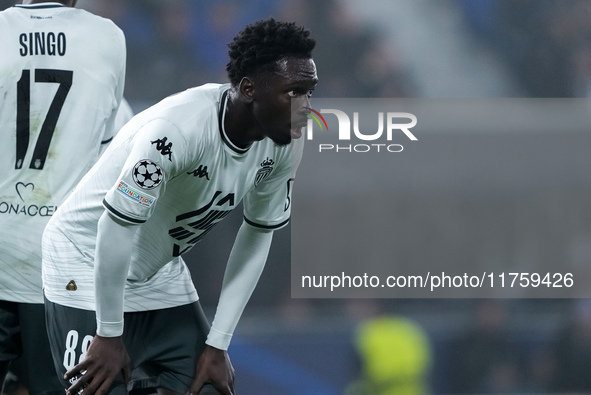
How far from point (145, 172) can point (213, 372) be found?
60 centimetres

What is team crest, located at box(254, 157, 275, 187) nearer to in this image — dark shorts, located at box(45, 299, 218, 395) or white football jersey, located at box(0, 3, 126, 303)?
dark shorts, located at box(45, 299, 218, 395)

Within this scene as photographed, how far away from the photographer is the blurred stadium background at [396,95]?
3.42 meters

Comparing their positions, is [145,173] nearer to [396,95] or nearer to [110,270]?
[110,270]

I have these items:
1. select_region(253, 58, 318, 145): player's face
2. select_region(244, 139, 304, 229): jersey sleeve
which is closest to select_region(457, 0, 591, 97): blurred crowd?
select_region(244, 139, 304, 229): jersey sleeve

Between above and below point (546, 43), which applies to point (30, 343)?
below

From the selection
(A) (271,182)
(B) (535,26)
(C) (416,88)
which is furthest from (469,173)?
(A) (271,182)

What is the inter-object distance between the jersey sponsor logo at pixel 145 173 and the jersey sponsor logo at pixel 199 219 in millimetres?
256

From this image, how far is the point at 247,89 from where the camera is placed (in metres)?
1.89

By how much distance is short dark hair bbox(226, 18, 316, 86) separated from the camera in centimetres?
186

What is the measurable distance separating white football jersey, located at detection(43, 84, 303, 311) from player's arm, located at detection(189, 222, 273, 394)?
6 cm

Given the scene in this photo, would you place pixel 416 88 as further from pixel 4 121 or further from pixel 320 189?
pixel 4 121

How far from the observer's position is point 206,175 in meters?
1.89
